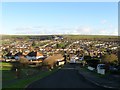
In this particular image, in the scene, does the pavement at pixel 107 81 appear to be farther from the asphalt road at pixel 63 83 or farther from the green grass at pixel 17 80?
the green grass at pixel 17 80

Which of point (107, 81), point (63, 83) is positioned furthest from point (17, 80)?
point (107, 81)

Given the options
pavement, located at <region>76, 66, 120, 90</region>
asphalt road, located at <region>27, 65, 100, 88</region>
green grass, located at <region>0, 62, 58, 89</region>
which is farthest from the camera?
green grass, located at <region>0, 62, 58, 89</region>

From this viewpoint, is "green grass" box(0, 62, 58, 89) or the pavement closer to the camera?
the pavement

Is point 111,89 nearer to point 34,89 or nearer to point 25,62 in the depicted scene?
point 34,89

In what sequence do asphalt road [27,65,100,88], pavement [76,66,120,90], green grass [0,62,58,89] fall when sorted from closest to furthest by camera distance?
asphalt road [27,65,100,88] < pavement [76,66,120,90] < green grass [0,62,58,89]

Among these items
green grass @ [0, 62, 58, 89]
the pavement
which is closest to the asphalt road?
the pavement

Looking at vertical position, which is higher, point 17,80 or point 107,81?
point 107,81

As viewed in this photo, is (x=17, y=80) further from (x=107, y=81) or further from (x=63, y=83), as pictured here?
(x=107, y=81)

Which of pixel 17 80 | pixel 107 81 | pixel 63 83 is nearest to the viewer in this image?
pixel 63 83

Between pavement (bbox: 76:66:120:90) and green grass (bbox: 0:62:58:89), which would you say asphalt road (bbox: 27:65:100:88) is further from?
green grass (bbox: 0:62:58:89)

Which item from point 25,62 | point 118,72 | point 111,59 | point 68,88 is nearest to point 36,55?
point 25,62

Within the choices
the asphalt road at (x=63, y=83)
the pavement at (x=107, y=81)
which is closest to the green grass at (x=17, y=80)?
the asphalt road at (x=63, y=83)
